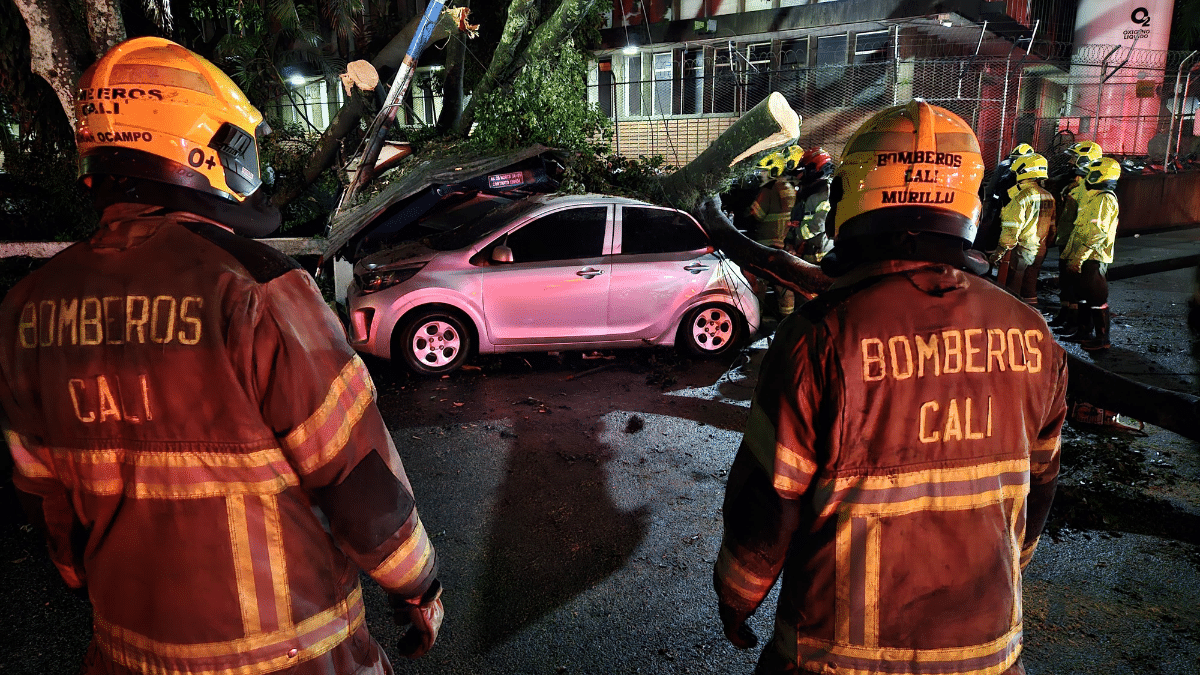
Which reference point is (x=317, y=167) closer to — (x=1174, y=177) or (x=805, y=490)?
(x=805, y=490)

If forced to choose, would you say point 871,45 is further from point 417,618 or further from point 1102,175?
point 417,618

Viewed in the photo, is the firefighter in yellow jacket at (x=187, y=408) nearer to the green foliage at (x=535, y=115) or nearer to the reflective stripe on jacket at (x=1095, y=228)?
the reflective stripe on jacket at (x=1095, y=228)

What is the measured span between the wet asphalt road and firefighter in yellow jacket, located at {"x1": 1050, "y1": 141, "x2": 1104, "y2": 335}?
3614 millimetres

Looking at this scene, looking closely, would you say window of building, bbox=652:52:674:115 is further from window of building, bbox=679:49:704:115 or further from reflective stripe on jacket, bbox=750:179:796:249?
reflective stripe on jacket, bbox=750:179:796:249

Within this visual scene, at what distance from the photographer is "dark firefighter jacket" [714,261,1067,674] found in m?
1.53

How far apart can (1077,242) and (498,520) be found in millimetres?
7430

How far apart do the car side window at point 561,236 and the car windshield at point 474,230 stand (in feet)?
0.80

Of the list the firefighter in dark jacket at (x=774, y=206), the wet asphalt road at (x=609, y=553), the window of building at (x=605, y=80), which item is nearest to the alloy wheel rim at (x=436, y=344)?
the wet asphalt road at (x=609, y=553)

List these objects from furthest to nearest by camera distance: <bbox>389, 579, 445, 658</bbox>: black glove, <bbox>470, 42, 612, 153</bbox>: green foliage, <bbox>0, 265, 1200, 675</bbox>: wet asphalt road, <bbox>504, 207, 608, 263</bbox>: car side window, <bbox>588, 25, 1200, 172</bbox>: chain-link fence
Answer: <bbox>588, 25, 1200, 172</bbox>: chain-link fence < <bbox>470, 42, 612, 153</bbox>: green foliage < <bbox>504, 207, 608, 263</bbox>: car side window < <bbox>0, 265, 1200, 675</bbox>: wet asphalt road < <bbox>389, 579, 445, 658</bbox>: black glove

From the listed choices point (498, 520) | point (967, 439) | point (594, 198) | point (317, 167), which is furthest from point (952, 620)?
point (317, 167)

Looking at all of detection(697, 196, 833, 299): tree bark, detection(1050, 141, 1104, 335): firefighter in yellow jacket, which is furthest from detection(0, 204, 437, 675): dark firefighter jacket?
detection(1050, 141, 1104, 335): firefighter in yellow jacket

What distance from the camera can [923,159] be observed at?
162 centimetres

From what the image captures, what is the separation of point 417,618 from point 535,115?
31.8 ft

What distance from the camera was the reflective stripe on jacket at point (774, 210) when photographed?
953 centimetres
